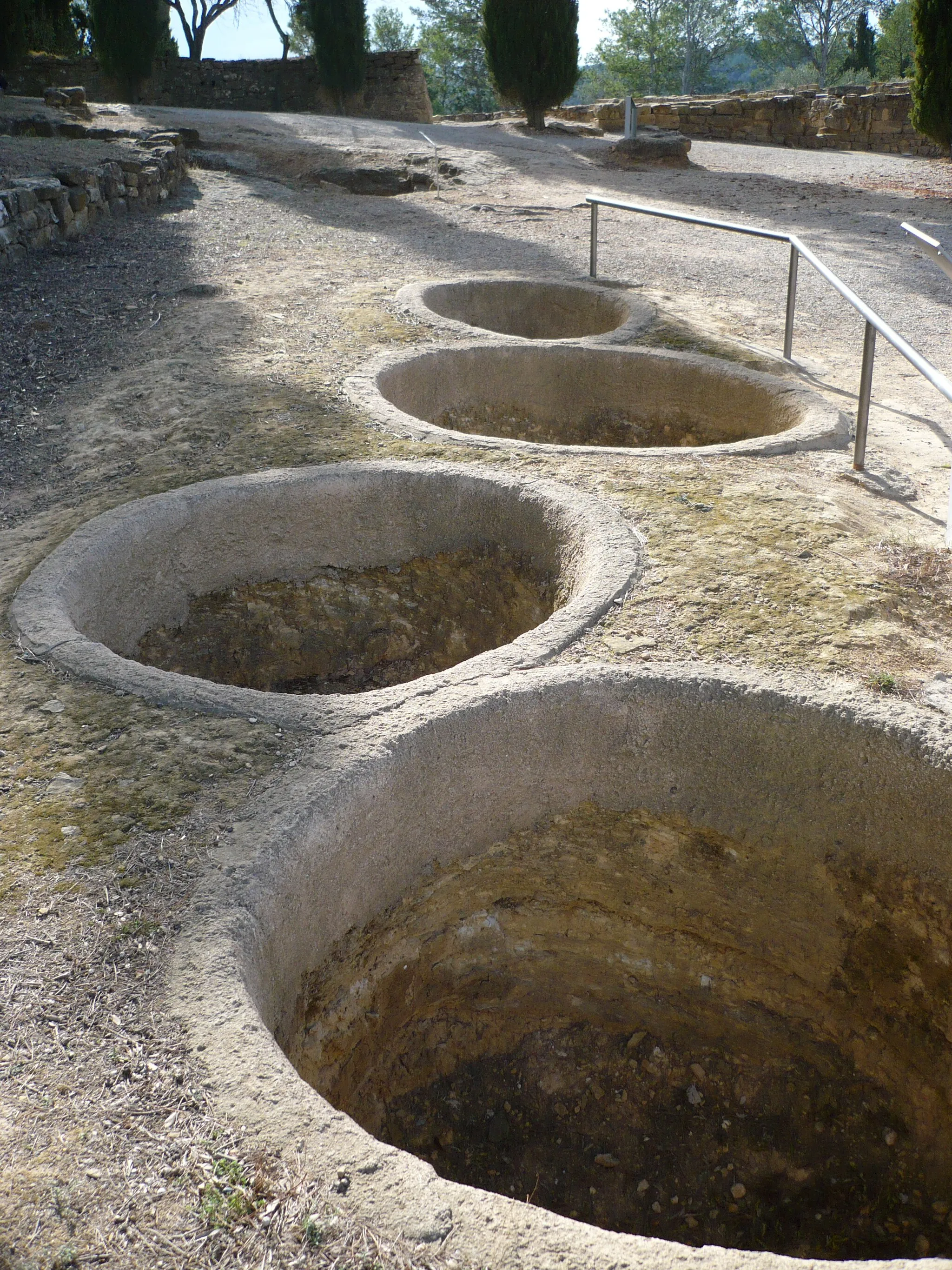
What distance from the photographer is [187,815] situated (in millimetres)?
2604

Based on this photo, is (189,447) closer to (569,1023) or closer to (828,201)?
(569,1023)

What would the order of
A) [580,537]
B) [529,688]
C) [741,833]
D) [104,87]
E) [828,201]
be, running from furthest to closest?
[104,87], [828,201], [580,537], [741,833], [529,688]

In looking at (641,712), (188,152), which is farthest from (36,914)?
(188,152)

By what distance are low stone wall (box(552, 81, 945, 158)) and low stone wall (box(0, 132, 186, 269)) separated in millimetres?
8728

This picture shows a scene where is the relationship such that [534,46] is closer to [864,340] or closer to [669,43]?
[864,340]

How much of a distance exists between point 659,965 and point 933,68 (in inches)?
509

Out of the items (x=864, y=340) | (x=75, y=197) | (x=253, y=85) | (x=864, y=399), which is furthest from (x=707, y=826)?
(x=253, y=85)

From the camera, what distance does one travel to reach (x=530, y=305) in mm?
8070

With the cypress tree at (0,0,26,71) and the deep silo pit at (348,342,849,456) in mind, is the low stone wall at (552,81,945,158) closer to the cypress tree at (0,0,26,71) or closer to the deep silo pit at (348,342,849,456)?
the cypress tree at (0,0,26,71)

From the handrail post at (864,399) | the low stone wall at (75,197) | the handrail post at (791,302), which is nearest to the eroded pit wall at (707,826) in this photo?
the handrail post at (864,399)

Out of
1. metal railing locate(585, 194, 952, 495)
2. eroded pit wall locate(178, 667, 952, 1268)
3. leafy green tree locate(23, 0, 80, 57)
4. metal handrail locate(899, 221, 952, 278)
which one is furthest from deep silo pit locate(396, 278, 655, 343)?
leafy green tree locate(23, 0, 80, 57)

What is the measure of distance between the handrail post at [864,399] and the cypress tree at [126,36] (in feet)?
60.0

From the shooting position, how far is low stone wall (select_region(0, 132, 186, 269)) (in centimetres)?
801

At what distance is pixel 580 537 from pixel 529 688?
44.5 inches
